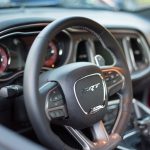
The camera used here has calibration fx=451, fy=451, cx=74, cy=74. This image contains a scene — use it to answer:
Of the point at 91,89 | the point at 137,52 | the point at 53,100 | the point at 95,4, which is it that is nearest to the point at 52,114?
the point at 53,100

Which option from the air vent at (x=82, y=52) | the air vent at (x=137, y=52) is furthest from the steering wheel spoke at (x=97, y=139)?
the air vent at (x=137, y=52)

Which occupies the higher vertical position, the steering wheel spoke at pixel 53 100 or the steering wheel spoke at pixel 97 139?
the steering wheel spoke at pixel 53 100

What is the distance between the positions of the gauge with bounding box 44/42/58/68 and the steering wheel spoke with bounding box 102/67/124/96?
278 mm

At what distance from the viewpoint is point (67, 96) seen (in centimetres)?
158

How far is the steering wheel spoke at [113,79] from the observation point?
187cm

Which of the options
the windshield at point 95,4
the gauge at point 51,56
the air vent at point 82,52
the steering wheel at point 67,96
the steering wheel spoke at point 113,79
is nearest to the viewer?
the steering wheel at point 67,96

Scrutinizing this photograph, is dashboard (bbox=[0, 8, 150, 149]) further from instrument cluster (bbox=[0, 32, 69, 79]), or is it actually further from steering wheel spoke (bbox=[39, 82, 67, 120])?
steering wheel spoke (bbox=[39, 82, 67, 120])

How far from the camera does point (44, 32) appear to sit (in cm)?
156

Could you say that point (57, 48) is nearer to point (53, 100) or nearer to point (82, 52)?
point (82, 52)

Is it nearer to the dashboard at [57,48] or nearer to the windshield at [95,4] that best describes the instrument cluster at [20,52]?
the dashboard at [57,48]

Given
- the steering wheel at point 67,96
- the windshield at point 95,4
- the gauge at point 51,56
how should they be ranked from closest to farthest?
the steering wheel at point 67,96, the gauge at point 51,56, the windshield at point 95,4

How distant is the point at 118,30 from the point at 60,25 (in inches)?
39.0

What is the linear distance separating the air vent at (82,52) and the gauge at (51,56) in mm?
193

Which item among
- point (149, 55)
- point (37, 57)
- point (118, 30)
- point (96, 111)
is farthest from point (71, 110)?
point (149, 55)
